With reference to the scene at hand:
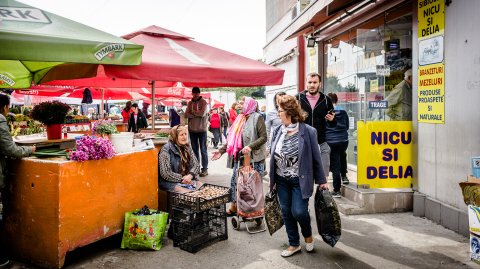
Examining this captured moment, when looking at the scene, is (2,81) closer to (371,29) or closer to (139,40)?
(139,40)

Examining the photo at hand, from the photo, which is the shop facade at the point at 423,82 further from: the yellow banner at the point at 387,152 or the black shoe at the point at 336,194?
the black shoe at the point at 336,194

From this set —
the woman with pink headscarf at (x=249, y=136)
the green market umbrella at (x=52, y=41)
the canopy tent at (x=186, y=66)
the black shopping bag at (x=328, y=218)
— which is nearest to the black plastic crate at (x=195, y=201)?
the woman with pink headscarf at (x=249, y=136)

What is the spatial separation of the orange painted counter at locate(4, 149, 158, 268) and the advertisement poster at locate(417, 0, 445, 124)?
4.32 m

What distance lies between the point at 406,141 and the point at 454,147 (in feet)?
3.43

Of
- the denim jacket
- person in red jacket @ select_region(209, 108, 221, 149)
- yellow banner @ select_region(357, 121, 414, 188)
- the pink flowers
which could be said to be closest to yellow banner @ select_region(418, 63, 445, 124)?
yellow banner @ select_region(357, 121, 414, 188)

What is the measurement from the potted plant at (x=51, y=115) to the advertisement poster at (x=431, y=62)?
521 cm

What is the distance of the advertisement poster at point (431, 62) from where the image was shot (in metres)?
5.45

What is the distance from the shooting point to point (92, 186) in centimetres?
428

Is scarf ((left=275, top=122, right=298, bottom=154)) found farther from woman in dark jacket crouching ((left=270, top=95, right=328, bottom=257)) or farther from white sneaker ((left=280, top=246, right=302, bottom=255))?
white sneaker ((left=280, top=246, right=302, bottom=255))

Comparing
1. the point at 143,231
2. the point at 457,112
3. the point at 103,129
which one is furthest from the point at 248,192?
the point at 457,112

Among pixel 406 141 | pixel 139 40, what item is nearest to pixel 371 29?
pixel 406 141

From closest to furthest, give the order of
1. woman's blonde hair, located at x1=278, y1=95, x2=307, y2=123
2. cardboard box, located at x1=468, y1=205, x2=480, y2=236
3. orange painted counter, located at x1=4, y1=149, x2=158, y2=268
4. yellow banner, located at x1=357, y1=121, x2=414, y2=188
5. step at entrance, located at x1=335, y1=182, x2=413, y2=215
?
cardboard box, located at x1=468, y1=205, x2=480, y2=236 < orange painted counter, located at x1=4, y1=149, x2=158, y2=268 < woman's blonde hair, located at x1=278, y1=95, x2=307, y2=123 < step at entrance, located at x1=335, y1=182, x2=413, y2=215 < yellow banner, located at x1=357, y1=121, x2=414, y2=188

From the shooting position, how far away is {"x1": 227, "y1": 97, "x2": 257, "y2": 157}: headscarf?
18.9 feet

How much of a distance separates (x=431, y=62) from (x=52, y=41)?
5007mm
